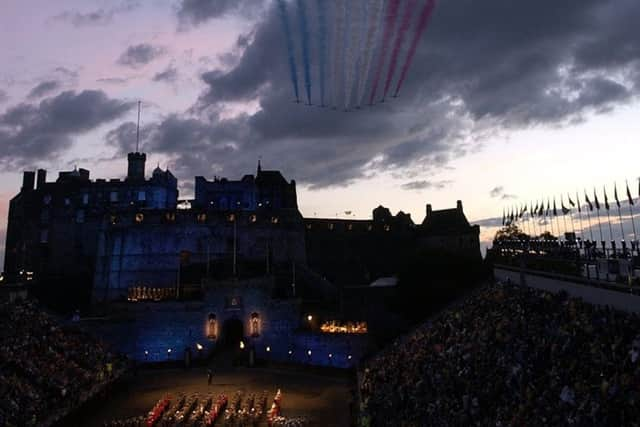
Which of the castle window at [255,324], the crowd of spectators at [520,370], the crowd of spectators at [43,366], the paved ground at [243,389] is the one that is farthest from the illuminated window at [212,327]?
the crowd of spectators at [520,370]

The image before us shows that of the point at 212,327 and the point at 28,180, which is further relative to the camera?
the point at 28,180

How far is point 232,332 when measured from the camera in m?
46.3

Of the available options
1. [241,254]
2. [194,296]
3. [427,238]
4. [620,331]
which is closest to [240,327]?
[194,296]

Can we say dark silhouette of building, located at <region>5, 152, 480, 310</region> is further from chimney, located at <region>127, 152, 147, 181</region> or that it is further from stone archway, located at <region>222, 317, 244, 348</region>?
stone archway, located at <region>222, 317, 244, 348</region>

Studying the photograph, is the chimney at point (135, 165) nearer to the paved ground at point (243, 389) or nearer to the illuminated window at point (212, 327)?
the illuminated window at point (212, 327)

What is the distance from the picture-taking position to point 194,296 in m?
50.7

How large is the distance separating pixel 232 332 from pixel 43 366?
21297 mm

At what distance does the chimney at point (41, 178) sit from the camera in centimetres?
6956

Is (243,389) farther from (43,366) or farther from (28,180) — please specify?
(28,180)

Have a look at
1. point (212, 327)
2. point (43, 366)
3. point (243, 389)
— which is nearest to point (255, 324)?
point (212, 327)

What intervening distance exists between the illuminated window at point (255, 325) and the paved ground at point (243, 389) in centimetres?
523

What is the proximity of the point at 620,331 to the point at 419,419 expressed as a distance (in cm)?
834

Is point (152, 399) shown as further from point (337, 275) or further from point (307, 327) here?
point (337, 275)

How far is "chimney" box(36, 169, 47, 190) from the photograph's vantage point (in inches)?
2739
